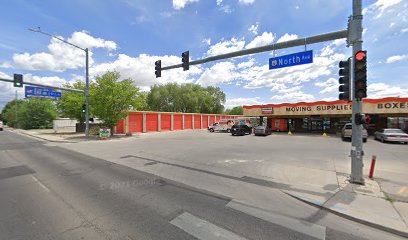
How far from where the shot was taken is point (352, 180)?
21.8ft

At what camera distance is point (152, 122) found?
3525cm

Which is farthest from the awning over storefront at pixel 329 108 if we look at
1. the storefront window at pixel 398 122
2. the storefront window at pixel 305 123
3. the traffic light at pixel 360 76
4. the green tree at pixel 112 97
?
the traffic light at pixel 360 76

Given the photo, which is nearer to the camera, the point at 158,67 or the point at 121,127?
the point at 158,67

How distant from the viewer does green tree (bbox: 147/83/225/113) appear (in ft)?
→ 202

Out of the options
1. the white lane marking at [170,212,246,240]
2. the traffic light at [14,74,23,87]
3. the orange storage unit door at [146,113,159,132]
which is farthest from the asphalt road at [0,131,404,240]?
the orange storage unit door at [146,113,159,132]

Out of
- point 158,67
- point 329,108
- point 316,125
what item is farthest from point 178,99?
point 158,67

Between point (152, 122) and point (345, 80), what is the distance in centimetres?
3148

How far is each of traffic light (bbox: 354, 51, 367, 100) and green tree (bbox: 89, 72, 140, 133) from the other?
22.5 metres

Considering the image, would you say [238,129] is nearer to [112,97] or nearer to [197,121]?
[112,97]

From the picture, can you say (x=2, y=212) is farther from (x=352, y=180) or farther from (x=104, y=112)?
(x=104, y=112)

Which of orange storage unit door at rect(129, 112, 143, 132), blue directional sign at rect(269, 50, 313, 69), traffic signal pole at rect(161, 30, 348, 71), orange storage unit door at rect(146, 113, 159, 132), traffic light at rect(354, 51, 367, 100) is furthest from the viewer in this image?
orange storage unit door at rect(146, 113, 159, 132)

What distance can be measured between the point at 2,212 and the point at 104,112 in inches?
824

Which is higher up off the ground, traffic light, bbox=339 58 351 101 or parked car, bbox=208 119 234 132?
traffic light, bbox=339 58 351 101

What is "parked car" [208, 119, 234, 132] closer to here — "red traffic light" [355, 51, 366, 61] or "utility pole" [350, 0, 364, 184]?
"utility pole" [350, 0, 364, 184]
